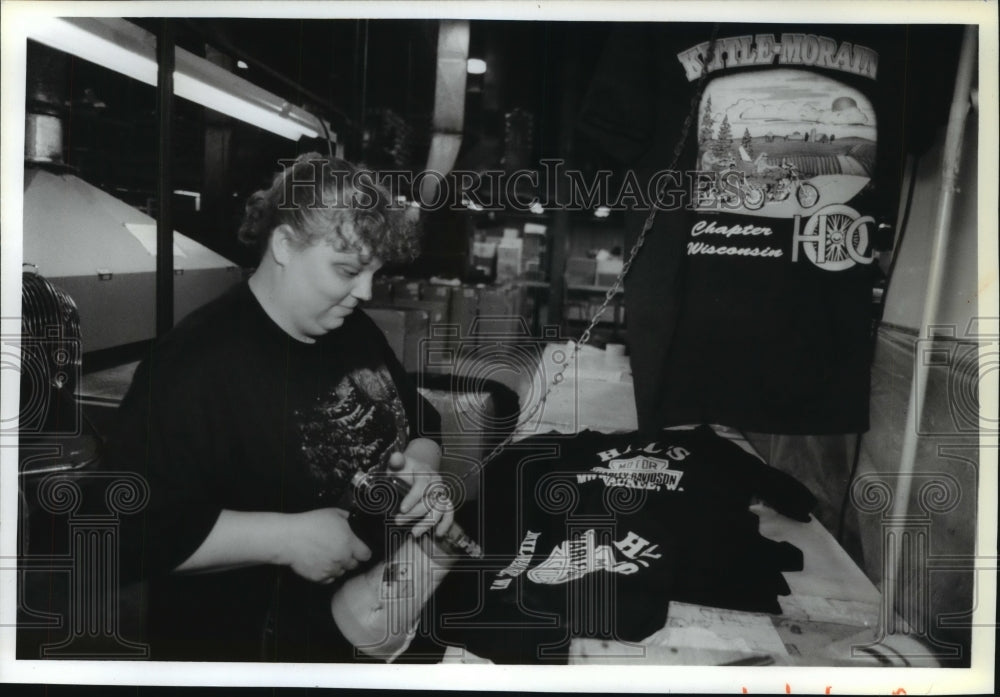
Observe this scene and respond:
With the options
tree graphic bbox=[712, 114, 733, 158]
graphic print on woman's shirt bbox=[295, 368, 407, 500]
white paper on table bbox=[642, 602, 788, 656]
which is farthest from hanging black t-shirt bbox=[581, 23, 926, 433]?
graphic print on woman's shirt bbox=[295, 368, 407, 500]

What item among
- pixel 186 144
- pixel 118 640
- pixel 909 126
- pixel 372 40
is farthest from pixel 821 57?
pixel 118 640

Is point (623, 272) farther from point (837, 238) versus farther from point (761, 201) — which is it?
point (837, 238)

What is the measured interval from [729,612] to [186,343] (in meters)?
1.43

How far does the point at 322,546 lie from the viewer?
204 centimetres

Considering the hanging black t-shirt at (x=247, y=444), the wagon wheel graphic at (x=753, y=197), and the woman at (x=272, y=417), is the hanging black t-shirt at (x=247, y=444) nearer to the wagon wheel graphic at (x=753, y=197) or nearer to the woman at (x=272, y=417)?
the woman at (x=272, y=417)

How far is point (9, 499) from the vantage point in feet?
6.83

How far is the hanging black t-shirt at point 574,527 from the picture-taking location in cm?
205

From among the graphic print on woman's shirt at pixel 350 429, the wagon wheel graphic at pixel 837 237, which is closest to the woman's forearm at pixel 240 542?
the graphic print on woman's shirt at pixel 350 429

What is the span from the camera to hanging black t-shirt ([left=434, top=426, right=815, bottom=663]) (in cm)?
205

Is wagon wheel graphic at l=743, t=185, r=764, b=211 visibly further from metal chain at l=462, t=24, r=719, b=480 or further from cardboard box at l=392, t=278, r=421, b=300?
cardboard box at l=392, t=278, r=421, b=300

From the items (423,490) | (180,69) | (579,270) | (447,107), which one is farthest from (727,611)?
(180,69)

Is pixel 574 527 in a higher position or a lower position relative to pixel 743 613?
higher

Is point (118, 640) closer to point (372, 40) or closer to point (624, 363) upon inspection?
point (624, 363)

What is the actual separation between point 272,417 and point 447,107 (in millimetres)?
839
